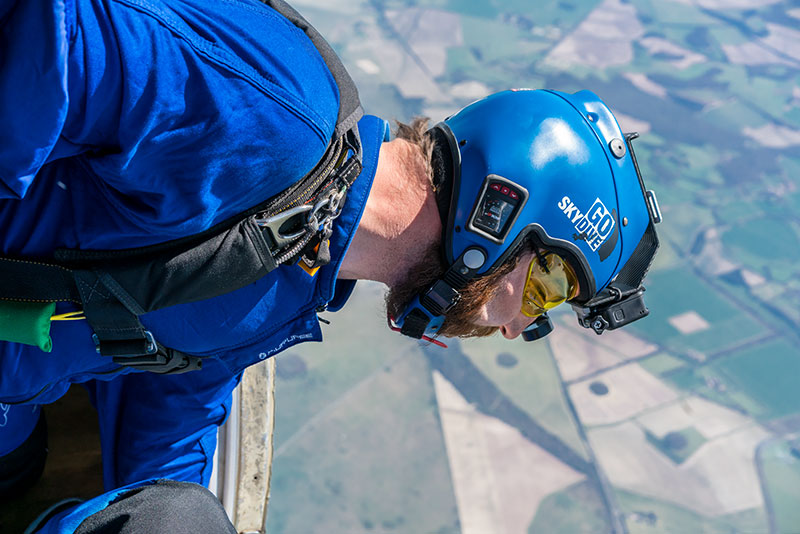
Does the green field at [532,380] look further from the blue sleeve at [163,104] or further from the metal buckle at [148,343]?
the blue sleeve at [163,104]

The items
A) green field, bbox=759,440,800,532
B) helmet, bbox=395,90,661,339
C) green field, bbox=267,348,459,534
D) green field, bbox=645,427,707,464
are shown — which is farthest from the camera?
green field, bbox=645,427,707,464

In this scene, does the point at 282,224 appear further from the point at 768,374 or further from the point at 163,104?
the point at 768,374

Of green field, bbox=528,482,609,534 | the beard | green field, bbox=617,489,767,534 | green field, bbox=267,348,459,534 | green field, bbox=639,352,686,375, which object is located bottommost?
green field, bbox=267,348,459,534

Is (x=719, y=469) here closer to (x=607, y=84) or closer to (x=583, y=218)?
(x=583, y=218)

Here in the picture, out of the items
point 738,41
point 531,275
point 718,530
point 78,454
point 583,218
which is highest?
point 583,218

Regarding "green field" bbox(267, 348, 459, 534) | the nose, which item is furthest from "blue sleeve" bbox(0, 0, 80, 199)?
"green field" bbox(267, 348, 459, 534)

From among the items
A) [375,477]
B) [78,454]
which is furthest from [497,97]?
[375,477]

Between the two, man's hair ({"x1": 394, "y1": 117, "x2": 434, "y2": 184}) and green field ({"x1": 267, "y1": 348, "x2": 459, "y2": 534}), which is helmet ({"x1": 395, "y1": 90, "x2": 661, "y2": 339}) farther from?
green field ({"x1": 267, "y1": 348, "x2": 459, "y2": 534})
